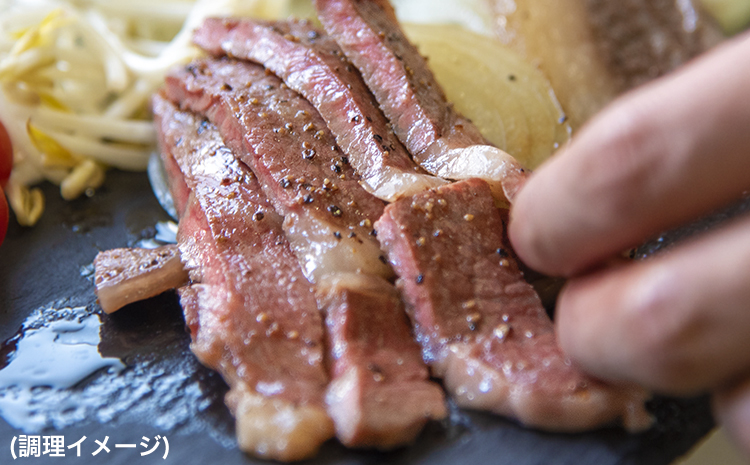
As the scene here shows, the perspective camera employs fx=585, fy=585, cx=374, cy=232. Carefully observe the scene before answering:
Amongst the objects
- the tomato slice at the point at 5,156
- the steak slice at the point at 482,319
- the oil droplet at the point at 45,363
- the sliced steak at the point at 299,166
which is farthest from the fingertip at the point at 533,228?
the tomato slice at the point at 5,156

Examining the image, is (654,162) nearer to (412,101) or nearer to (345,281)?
(345,281)

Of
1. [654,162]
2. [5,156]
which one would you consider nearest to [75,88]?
[5,156]

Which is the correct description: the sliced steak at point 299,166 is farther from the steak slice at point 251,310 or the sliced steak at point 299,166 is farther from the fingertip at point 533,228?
the fingertip at point 533,228

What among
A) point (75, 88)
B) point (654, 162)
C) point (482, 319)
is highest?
point (654, 162)

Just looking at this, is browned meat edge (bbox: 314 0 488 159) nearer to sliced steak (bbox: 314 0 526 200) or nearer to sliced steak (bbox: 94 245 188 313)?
sliced steak (bbox: 314 0 526 200)

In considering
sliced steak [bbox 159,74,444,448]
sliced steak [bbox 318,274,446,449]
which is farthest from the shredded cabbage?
sliced steak [bbox 318,274,446,449]

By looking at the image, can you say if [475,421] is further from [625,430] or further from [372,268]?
[372,268]
